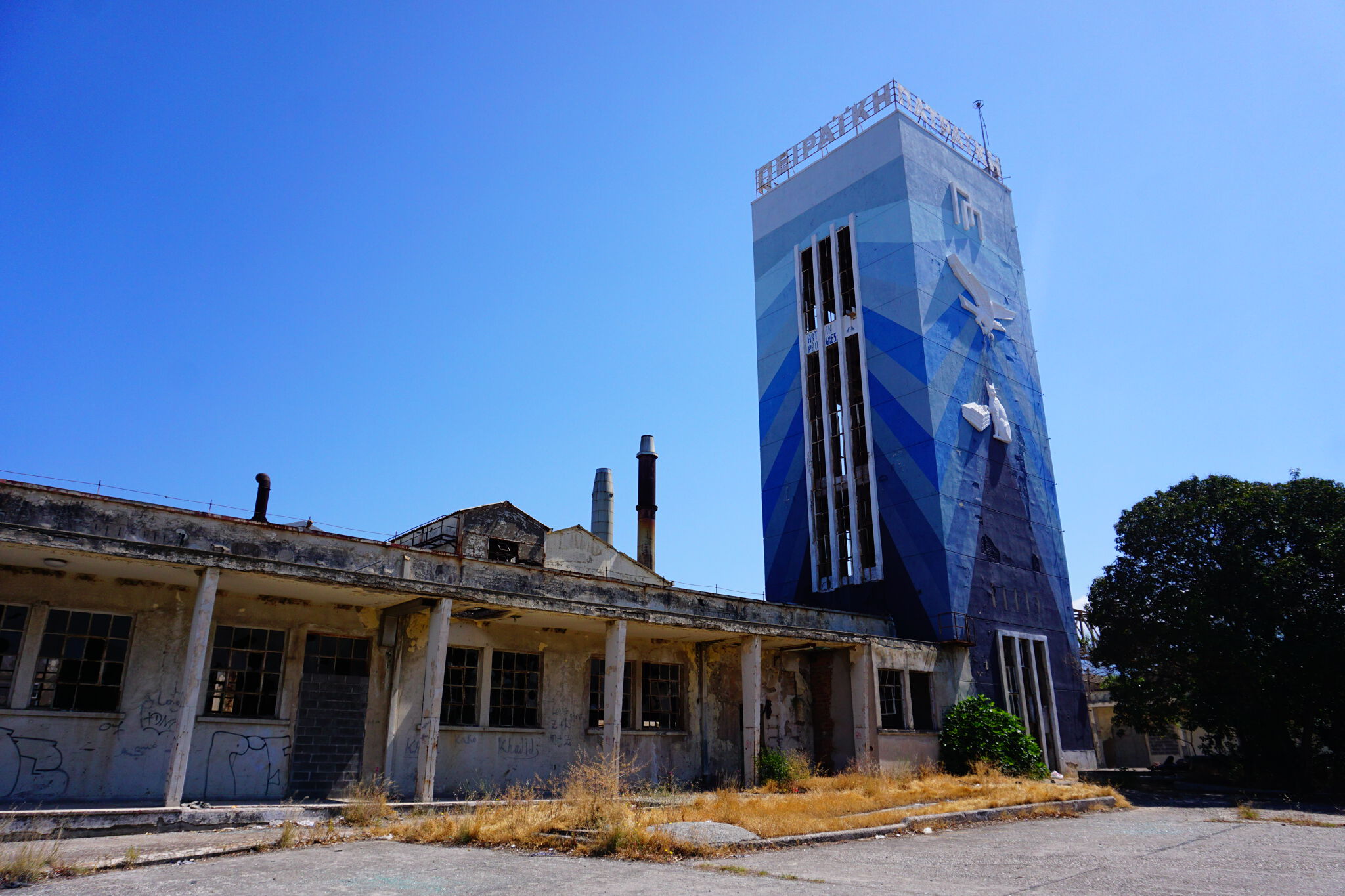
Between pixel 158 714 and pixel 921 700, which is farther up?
pixel 921 700

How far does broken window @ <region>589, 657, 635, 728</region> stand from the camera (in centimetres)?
1756

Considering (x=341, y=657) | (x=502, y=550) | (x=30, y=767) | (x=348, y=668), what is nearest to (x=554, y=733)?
(x=348, y=668)

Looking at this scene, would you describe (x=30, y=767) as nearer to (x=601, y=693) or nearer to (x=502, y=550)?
(x=601, y=693)

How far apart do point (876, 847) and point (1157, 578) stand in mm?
19270

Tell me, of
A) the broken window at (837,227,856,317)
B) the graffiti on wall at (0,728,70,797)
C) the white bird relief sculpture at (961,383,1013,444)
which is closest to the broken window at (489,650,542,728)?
the graffiti on wall at (0,728,70,797)

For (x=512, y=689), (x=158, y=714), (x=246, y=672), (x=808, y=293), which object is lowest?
(x=158, y=714)

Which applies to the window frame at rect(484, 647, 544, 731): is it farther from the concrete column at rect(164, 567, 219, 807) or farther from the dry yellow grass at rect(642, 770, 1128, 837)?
the concrete column at rect(164, 567, 219, 807)

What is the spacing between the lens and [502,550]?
852 inches

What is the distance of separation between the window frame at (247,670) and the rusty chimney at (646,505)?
16223 millimetres

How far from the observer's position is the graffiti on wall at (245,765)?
1313 centimetres

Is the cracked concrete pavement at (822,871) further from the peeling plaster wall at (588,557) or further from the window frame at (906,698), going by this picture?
the peeling plaster wall at (588,557)

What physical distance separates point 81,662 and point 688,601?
11348 millimetres

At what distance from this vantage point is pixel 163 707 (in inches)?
508

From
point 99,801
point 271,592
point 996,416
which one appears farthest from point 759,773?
point 996,416
